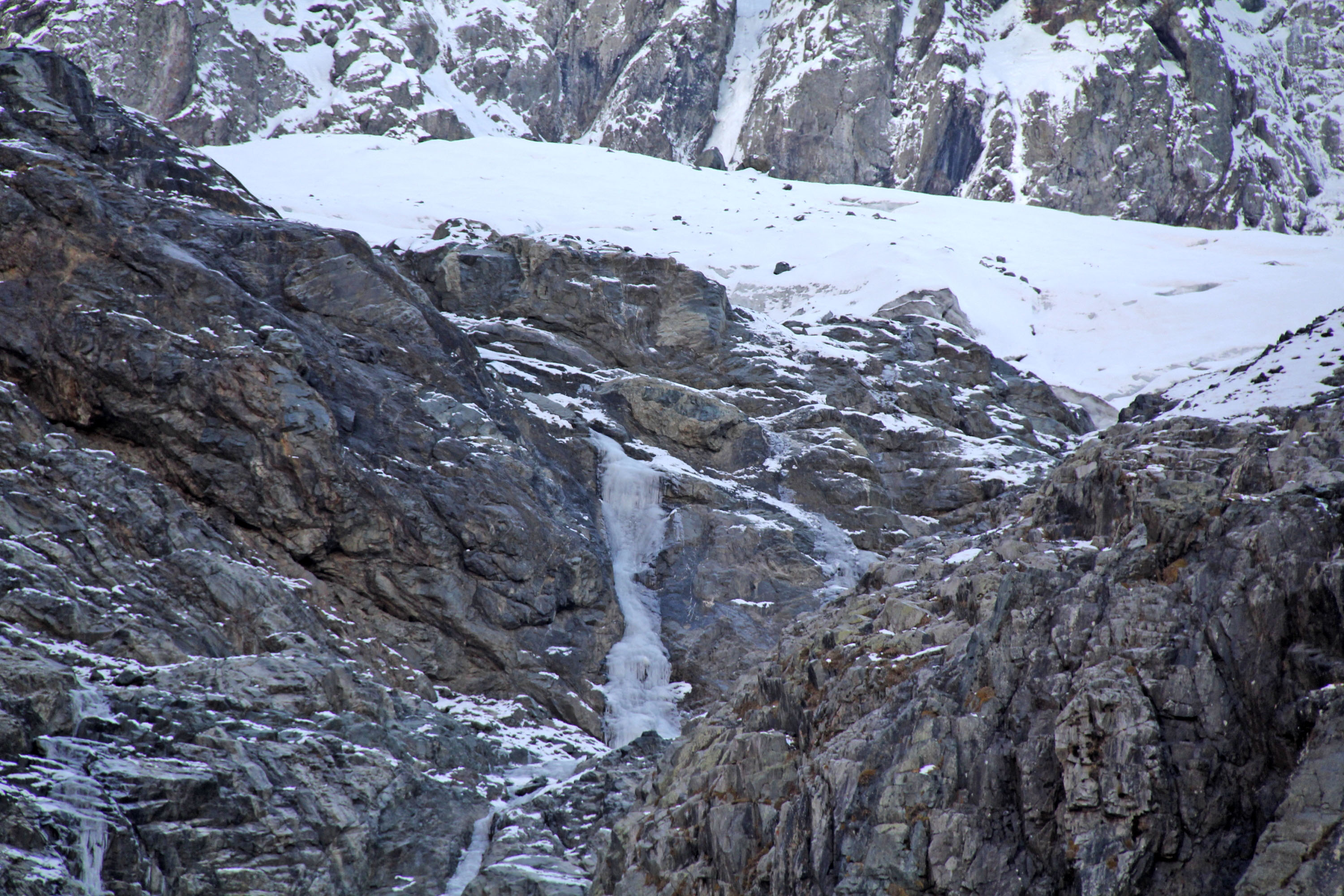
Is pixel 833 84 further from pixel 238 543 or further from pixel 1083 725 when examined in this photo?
pixel 1083 725

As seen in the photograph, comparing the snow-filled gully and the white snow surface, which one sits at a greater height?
the white snow surface

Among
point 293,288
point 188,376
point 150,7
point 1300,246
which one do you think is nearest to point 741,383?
point 293,288

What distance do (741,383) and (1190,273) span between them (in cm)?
3586

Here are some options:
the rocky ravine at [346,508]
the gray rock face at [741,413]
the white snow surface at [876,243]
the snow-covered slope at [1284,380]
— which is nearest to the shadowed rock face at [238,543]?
the rocky ravine at [346,508]

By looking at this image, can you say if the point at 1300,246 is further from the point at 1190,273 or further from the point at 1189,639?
the point at 1189,639

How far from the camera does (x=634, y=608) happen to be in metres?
33.5

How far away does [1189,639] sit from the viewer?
14.5 meters

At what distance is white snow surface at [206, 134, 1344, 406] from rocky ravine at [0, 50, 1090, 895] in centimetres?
1158

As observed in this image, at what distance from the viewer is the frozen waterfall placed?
29906mm

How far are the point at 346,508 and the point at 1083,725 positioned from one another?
2057 cm

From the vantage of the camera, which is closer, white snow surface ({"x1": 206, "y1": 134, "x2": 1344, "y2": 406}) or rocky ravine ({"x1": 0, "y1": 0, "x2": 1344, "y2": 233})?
white snow surface ({"x1": 206, "y1": 134, "x2": 1344, "y2": 406})

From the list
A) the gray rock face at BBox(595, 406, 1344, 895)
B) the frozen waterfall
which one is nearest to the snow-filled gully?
the frozen waterfall

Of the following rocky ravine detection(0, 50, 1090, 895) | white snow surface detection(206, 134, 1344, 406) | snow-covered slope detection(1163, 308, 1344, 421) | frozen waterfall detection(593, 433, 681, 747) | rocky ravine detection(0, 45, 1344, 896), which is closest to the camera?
rocky ravine detection(0, 45, 1344, 896)

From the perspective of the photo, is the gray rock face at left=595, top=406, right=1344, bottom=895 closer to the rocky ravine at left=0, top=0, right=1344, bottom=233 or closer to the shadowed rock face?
the shadowed rock face
